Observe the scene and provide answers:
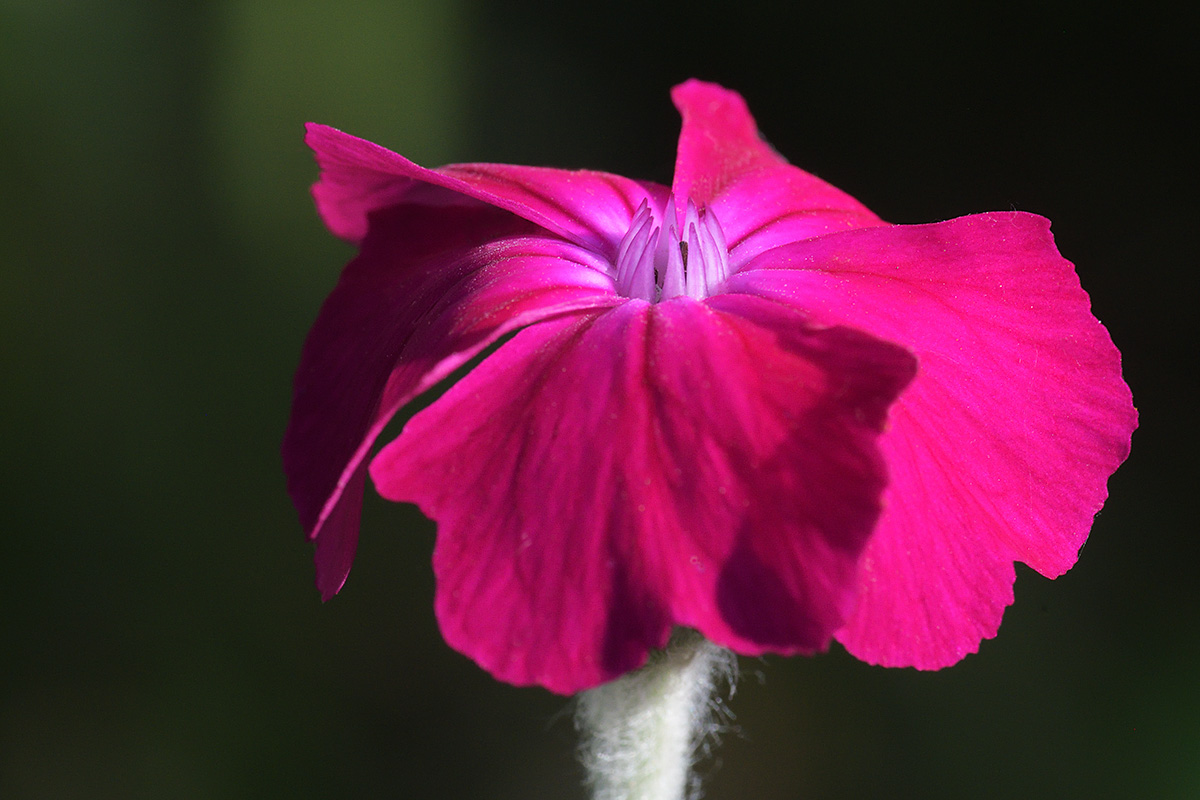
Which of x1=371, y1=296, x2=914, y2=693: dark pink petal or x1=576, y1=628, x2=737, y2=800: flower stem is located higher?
x1=371, y1=296, x2=914, y2=693: dark pink petal

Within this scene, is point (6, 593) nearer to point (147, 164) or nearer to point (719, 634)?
point (147, 164)

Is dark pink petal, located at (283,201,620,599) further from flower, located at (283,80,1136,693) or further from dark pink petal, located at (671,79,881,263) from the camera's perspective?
dark pink petal, located at (671,79,881,263)

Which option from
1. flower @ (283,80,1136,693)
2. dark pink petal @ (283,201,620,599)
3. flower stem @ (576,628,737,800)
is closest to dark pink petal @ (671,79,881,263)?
flower @ (283,80,1136,693)

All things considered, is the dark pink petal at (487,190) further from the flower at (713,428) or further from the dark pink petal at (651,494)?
the dark pink petal at (651,494)

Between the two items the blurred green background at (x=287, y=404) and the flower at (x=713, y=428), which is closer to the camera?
the flower at (x=713, y=428)

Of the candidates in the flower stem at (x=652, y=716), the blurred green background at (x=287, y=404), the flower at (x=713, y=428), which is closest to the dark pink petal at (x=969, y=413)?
the flower at (x=713, y=428)

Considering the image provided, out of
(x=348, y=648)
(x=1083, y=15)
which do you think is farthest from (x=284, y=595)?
(x=1083, y=15)

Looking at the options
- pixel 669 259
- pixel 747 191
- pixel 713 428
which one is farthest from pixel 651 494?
pixel 747 191

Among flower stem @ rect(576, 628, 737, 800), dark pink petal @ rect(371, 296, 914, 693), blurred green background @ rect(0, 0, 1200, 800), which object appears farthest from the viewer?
blurred green background @ rect(0, 0, 1200, 800)
